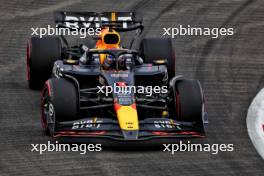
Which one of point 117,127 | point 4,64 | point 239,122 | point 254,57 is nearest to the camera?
point 117,127

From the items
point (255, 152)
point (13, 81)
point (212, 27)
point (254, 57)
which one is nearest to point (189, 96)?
point (255, 152)

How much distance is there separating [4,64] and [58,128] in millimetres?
6147

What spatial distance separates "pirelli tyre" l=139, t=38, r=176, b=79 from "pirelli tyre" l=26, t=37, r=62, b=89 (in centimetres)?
176

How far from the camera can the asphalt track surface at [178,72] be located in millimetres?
16438

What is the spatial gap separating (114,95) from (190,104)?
134 centimetres

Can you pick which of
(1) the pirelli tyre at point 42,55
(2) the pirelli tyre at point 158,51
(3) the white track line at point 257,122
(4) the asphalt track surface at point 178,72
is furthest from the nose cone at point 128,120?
(1) the pirelli tyre at point 42,55

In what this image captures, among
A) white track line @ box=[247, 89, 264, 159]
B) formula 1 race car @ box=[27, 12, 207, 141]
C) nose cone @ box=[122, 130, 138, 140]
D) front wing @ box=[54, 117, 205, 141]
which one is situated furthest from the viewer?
white track line @ box=[247, 89, 264, 159]

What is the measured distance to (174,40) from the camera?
1006 inches

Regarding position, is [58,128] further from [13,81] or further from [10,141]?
[13,81]

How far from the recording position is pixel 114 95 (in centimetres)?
1792

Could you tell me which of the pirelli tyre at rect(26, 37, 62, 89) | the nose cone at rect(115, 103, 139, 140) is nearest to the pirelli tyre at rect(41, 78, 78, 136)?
the nose cone at rect(115, 103, 139, 140)

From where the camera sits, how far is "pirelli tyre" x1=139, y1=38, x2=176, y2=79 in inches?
825

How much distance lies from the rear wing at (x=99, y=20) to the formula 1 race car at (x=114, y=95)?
0.43m

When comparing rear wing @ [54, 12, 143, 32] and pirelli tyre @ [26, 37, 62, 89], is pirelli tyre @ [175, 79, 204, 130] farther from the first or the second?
pirelli tyre @ [26, 37, 62, 89]
